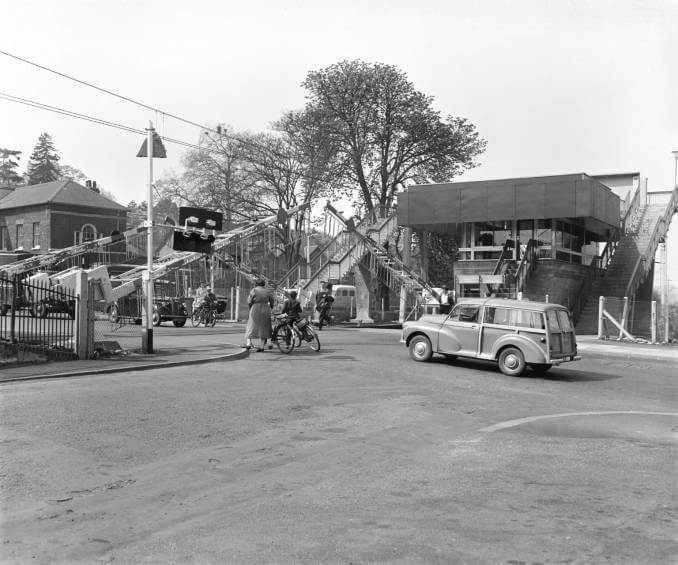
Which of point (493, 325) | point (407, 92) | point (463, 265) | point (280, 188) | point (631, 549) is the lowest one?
point (631, 549)

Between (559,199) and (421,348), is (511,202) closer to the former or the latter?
(559,199)

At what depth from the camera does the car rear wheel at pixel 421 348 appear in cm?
1549

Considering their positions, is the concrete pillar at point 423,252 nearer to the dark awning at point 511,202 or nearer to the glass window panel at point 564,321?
the dark awning at point 511,202

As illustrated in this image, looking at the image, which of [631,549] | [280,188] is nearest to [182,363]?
[631,549]

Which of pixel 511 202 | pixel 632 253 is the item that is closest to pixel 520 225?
pixel 511 202

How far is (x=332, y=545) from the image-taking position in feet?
13.9

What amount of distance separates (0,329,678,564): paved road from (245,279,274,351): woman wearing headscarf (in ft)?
15.5

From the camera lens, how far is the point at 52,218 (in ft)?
168

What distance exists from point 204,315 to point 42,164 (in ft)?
207

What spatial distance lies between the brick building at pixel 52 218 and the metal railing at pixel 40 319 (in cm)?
4027

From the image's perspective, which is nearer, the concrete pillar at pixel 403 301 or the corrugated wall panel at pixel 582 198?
the corrugated wall panel at pixel 582 198

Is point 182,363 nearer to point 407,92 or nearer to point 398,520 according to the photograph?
point 398,520

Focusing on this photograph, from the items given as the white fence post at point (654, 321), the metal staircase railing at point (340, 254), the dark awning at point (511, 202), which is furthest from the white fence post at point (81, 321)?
the dark awning at point (511, 202)

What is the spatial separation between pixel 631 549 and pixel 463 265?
29.2 meters
